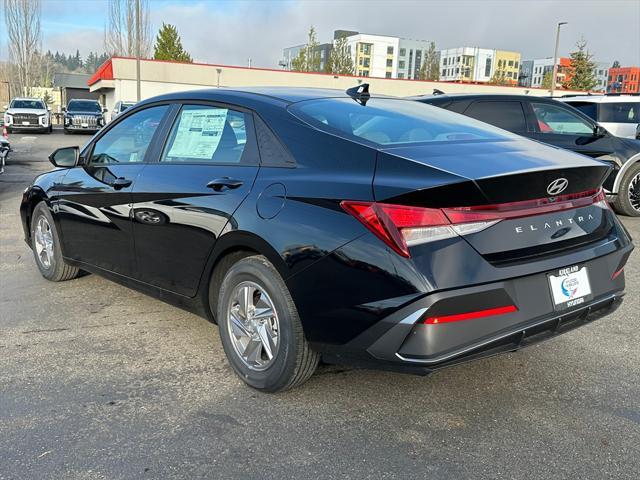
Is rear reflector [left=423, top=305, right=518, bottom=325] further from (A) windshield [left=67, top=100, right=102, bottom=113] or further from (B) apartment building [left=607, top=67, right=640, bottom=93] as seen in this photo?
(B) apartment building [left=607, top=67, right=640, bottom=93]

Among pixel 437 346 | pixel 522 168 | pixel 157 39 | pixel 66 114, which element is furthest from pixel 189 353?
pixel 157 39

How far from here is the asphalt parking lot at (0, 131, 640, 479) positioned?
253 cm

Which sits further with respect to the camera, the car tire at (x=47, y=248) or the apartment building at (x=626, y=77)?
the apartment building at (x=626, y=77)

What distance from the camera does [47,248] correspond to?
5.13 meters

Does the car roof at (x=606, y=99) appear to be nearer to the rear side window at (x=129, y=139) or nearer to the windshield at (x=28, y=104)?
the rear side window at (x=129, y=139)

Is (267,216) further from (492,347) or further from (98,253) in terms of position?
(98,253)

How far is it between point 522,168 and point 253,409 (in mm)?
1719

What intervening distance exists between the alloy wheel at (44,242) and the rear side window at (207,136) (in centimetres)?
188

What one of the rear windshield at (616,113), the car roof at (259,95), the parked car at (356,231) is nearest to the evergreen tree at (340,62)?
the rear windshield at (616,113)

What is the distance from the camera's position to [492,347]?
8.49ft

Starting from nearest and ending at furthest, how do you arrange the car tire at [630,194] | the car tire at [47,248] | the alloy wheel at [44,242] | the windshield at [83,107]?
the car tire at [47,248] → the alloy wheel at [44,242] → the car tire at [630,194] → the windshield at [83,107]

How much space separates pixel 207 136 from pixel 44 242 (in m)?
2.40

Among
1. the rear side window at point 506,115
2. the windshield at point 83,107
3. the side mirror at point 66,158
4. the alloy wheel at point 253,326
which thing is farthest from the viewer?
the windshield at point 83,107

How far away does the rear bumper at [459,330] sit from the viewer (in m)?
2.45
